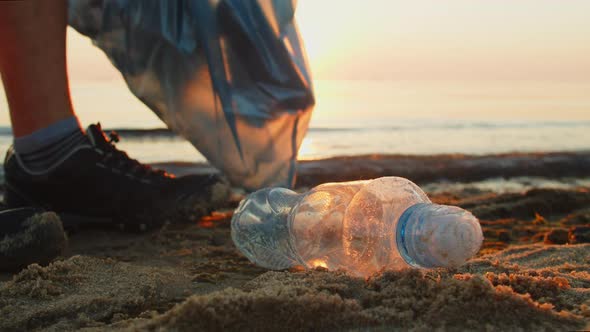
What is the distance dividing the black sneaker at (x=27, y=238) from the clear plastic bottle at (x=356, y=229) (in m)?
0.59

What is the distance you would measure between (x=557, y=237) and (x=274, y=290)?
1.49m

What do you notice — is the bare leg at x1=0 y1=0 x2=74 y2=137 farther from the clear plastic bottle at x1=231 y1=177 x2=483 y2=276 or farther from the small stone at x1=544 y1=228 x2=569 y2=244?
the small stone at x1=544 y1=228 x2=569 y2=244

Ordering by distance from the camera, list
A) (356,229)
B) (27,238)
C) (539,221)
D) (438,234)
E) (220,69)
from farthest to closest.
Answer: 1. (539,221)
2. (220,69)
3. (27,238)
4. (356,229)
5. (438,234)

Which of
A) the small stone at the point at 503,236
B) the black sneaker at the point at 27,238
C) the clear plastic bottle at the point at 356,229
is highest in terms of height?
the clear plastic bottle at the point at 356,229

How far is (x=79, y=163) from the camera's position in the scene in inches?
97.7

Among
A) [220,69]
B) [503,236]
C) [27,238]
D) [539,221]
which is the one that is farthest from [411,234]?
[539,221]

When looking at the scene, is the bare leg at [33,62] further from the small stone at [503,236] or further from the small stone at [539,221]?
the small stone at [539,221]

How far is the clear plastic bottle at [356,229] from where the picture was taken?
4.57 ft

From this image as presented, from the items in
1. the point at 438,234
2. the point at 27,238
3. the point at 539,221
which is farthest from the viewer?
the point at 539,221

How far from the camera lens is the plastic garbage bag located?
279 cm

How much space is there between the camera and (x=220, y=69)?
2846 mm

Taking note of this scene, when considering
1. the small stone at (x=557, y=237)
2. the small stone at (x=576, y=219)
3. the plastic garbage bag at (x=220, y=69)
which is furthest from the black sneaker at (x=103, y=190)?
the small stone at (x=576, y=219)

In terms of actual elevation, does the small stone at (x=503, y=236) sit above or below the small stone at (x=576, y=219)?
above

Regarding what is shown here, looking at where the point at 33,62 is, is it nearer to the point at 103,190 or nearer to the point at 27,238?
the point at 103,190
